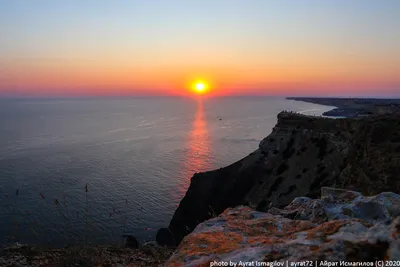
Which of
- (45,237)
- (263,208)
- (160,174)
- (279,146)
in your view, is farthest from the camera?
(160,174)

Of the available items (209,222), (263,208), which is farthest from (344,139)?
(209,222)

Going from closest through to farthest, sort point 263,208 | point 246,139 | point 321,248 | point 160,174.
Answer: point 321,248, point 263,208, point 160,174, point 246,139

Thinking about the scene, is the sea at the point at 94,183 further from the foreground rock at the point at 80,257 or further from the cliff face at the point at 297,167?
the cliff face at the point at 297,167

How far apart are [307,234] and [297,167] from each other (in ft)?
122

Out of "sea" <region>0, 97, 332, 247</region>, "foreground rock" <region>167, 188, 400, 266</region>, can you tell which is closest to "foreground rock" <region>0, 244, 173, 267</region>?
"sea" <region>0, 97, 332, 247</region>

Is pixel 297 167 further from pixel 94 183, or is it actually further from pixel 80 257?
pixel 94 183

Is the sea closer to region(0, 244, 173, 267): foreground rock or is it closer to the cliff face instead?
region(0, 244, 173, 267): foreground rock

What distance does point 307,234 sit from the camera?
15.2ft

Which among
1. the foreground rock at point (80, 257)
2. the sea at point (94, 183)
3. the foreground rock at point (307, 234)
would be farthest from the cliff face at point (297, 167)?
the foreground rock at point (307, 234)

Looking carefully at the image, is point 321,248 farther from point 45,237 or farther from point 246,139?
point 246,139

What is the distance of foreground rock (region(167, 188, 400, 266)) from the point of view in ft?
12.4

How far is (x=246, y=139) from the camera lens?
10319cm

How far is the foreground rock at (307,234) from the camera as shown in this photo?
3.79m

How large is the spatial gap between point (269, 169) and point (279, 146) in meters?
5.01
